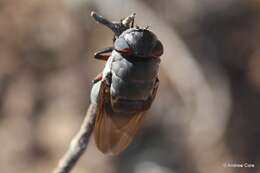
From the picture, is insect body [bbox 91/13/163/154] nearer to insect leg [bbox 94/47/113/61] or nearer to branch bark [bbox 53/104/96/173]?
insect leg [bbox 94/47/113/61]

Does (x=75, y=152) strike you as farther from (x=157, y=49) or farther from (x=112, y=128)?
(x=157, y=49)

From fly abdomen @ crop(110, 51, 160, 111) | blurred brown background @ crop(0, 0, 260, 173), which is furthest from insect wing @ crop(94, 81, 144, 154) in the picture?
blurred brown background @ crop(0, 0, 260, 173)

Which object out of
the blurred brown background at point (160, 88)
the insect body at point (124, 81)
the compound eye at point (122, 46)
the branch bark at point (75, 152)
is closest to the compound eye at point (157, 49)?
the insect body at point (124, 81)

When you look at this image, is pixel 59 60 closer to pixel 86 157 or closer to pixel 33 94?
pixel 33 94

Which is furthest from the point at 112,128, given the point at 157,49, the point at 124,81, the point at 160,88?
the point at 160,88

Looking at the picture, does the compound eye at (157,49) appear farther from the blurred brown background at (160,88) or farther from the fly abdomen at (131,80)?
the blurred brown background at (160,88)

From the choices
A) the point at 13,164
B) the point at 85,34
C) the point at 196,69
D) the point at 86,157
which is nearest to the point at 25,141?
the point at 13,164
